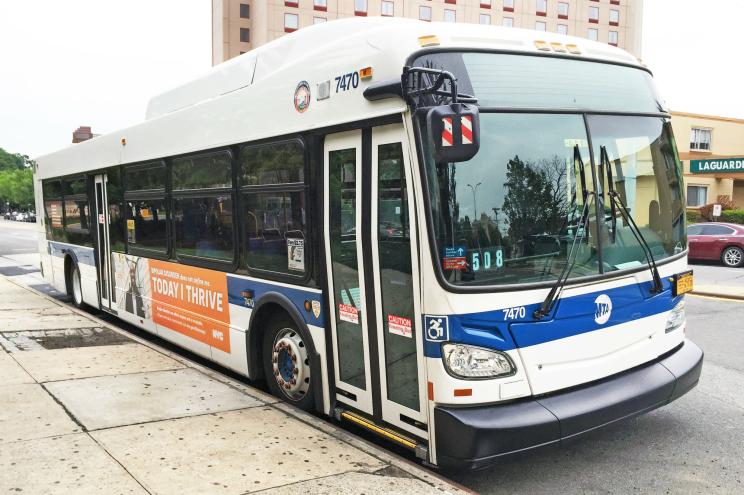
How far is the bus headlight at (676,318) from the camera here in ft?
16.3

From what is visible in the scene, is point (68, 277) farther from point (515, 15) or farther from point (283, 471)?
point (515, 15)

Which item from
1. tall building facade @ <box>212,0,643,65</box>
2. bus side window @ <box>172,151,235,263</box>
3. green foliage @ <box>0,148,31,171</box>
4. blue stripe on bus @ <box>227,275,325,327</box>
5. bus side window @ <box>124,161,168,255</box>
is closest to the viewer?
blue stripe on bus @ <box>227,275,325,327</box>

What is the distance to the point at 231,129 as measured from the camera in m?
6.45

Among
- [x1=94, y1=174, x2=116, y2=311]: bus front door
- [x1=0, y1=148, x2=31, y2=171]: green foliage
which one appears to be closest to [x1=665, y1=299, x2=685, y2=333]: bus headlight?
[x1=94, y1=174, x2=116, y2=311]: bus front door

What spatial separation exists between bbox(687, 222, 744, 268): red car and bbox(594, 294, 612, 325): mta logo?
16.8 meters

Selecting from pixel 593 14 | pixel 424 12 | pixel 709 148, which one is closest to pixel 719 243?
pixel 709 148

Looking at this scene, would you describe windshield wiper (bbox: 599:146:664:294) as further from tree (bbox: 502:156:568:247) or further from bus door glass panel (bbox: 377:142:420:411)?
bus door glass panel (bbox: 377:142:420:411)

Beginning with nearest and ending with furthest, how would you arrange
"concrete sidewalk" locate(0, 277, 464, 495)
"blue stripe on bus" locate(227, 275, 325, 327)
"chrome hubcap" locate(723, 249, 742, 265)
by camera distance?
"concrete sidewalk" locate(0, 277, 464, 495) < "blue stripe on bus" locate(227, 275, 325, 327) < "chrome hubcap" locate(723, 249, 742, 265)

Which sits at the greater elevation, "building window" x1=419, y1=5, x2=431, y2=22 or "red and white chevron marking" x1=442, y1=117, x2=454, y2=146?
"building window" x1=419, y1=5, x2=431, y2=22

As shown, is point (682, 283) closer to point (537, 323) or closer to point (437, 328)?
point (537, 323)

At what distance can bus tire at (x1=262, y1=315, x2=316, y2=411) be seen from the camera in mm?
5527

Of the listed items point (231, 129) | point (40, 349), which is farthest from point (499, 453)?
point (40, 349)

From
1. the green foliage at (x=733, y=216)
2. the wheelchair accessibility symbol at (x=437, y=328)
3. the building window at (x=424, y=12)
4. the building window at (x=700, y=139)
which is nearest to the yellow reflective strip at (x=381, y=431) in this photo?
the wheelchair accessibility symbol at (x=437, y=328)

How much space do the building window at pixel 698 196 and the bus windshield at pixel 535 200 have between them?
36.6 metres
